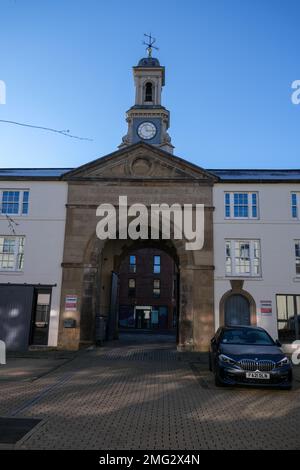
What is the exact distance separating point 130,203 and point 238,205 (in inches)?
224

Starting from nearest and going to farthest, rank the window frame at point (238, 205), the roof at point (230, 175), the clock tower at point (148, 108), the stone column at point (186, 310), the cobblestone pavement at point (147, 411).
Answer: the cobblestone pavement at point (147, 411)
the stone column at point (186, 310)
the window frame at point (238, 205)
the roof at point (230, 175)
the clock tower at point (148, 108)

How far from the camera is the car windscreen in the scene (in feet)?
39.5

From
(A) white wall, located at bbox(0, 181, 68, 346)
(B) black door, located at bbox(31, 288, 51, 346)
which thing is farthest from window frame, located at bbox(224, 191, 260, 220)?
(B) black door, located at bbox(31, 288, 51, 346)

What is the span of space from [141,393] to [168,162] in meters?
13.7

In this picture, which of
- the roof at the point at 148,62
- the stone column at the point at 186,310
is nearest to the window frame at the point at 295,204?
the stone column at the point at 186,310

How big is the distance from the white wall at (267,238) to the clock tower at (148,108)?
84.1 feet

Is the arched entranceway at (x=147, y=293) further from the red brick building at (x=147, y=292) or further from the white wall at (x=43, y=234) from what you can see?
the white wall at (x=43, y=234)

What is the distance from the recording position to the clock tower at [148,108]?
146 ft

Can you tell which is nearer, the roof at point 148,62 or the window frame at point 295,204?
the window frame at point 295,204

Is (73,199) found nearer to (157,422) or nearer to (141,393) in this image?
(141,393)

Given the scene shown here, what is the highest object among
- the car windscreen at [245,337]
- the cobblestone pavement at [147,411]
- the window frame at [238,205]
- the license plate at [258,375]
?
the window frame at [238,205]

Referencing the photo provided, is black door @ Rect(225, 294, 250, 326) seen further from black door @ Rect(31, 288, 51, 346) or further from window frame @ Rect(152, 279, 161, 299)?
window frame @ Rect(152, 279, 161, 299)

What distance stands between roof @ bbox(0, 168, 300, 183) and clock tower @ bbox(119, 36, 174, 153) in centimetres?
2258

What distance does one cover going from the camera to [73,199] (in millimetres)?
21000
